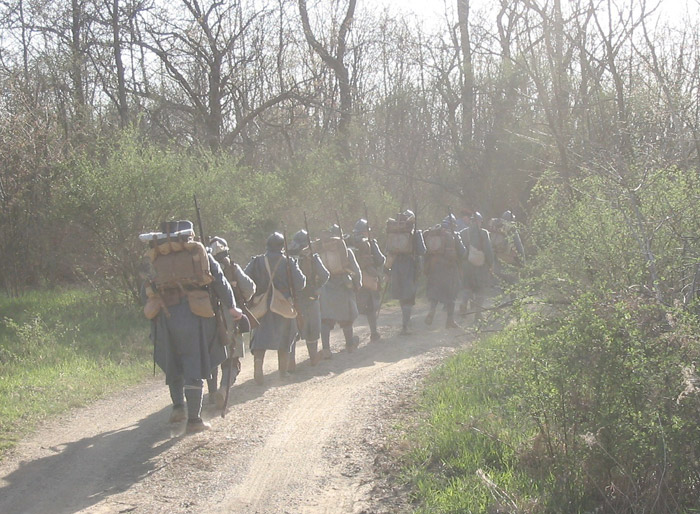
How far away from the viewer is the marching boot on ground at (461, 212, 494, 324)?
1413cm

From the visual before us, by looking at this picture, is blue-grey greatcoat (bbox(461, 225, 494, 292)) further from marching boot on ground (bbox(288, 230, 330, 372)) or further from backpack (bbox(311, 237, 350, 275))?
marching boot on ground (bbox(288, 230, 330, 372))

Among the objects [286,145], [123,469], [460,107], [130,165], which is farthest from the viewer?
[286,145]

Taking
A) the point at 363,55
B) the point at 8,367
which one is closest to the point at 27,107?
the point at 8,367

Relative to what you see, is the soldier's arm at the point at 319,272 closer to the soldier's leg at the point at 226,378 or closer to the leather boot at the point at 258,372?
the leather boot at the point at 258,372

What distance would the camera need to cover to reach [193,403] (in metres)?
6.96

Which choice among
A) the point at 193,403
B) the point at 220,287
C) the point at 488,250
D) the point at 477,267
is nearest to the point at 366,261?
the point at 477,267

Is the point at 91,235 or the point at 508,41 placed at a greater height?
the point at 508,41

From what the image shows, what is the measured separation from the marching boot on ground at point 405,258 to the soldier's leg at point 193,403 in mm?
6345

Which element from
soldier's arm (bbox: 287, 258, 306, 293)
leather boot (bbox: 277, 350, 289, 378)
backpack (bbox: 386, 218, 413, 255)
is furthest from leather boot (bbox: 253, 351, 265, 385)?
backpack (bbox: 386, 218, 413, 255)

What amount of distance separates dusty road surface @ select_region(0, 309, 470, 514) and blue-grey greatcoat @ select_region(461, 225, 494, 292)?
4.96 metres

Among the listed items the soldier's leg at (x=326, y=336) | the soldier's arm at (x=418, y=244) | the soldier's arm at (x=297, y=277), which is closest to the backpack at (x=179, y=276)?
the soldier's arm at (x=297, y=277)

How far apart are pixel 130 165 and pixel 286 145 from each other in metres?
13.5

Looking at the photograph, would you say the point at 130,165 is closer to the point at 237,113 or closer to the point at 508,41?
the point at 508,41

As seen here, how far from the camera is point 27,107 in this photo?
48.9 feet
